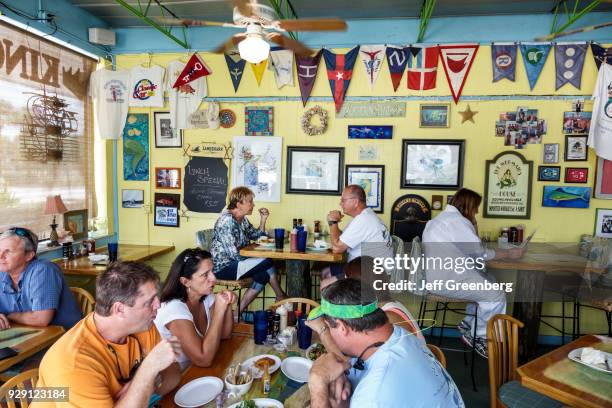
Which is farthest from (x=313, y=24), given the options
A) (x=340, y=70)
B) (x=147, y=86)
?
(x=147, y=86)

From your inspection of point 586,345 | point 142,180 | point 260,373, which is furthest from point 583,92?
point 142,180

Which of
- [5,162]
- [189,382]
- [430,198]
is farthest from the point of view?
[430,198]

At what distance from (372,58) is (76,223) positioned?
410cm

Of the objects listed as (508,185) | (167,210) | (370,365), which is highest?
(508,185)

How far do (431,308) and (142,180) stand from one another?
13.7ft

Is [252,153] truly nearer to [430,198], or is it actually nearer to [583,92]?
[430,198]

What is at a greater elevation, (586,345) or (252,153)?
(252,153)

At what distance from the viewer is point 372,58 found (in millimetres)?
4625

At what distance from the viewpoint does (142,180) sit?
5.25 metres

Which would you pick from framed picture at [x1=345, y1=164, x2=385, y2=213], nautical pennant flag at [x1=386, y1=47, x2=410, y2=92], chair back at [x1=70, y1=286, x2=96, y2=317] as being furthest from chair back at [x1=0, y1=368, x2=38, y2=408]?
nautical pennant flag at [x1=386, y1=47, x2=410, y2=92]

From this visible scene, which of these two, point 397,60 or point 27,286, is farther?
point 397,60

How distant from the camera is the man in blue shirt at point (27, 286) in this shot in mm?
2523

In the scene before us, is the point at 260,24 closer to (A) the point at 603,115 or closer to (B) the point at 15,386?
(B) the point at 15,386

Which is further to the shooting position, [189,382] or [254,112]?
[254,112]
